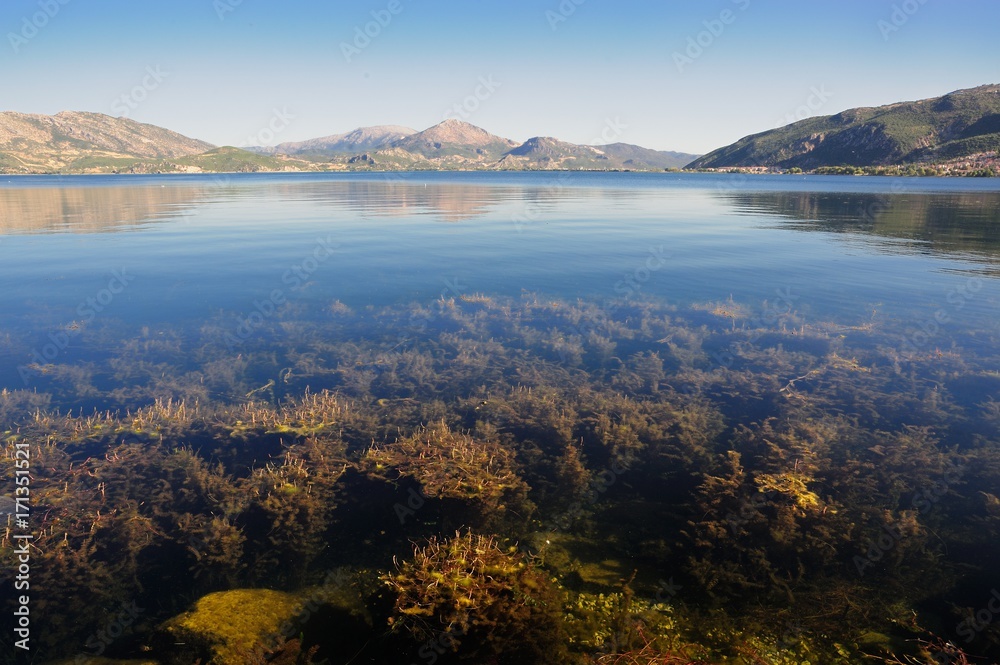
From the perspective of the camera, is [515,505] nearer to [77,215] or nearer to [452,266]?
[452,266]

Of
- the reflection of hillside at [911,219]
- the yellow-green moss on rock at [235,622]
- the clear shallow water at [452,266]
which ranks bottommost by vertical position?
the yellow-green moss on rock at [235,622]

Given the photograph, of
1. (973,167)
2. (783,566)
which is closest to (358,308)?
(783,566)

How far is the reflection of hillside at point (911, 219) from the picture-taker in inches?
1770

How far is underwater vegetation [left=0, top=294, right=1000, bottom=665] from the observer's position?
7.88 meters

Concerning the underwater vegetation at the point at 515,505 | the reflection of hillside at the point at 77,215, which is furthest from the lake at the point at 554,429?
the reflection of hillside at the point at 77,215

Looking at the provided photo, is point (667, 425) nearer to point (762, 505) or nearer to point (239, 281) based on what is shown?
point (762, 505)

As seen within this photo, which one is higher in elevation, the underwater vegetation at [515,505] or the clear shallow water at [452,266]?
the clear shallow water at [452,266]

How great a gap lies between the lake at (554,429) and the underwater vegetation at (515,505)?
0.23ft

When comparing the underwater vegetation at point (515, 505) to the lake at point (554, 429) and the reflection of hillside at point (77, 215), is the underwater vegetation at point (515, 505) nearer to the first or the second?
the lake at point (554, 429)

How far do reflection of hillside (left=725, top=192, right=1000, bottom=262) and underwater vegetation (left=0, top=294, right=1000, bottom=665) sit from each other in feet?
114

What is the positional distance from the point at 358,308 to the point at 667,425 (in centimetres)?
1700

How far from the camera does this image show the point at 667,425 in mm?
14375

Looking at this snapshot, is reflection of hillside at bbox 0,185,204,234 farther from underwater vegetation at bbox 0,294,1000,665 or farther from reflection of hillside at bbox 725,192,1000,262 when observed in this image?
reflection of hillside at bbox 725,192,1000,262

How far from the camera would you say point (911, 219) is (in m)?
62.5
